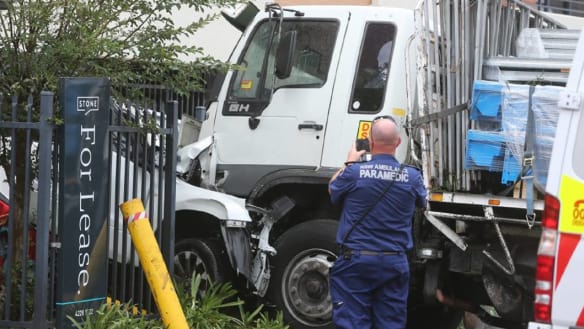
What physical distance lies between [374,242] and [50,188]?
6.68 feet

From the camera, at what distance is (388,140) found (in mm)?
7094

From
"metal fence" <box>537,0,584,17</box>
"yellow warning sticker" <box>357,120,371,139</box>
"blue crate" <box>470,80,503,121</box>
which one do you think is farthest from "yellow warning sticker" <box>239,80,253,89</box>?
"metal fence" <box>537,0,584,17</box>

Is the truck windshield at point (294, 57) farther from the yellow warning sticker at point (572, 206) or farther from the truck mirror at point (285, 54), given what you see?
the yellow warning sticker at point (572, 206)

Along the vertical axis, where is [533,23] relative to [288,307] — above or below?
above

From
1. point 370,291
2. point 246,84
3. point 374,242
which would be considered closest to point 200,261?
point 246,84

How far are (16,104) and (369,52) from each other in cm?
315

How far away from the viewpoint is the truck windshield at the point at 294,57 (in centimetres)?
909

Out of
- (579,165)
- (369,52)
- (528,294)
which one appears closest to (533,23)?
(369,52)

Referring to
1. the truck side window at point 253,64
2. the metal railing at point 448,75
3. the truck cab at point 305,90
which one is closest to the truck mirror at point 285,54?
the truck cab at point 305,90

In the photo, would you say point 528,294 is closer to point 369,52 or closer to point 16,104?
point 369,52

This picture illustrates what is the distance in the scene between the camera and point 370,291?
7.10m

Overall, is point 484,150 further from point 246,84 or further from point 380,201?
point 246,84

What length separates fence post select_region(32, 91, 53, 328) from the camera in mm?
6812

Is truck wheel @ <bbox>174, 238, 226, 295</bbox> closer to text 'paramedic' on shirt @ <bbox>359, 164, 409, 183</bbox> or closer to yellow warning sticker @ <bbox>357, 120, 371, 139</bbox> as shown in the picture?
yellow warning sticker @ <bbox>357, 120, 371, 139</bbox>
